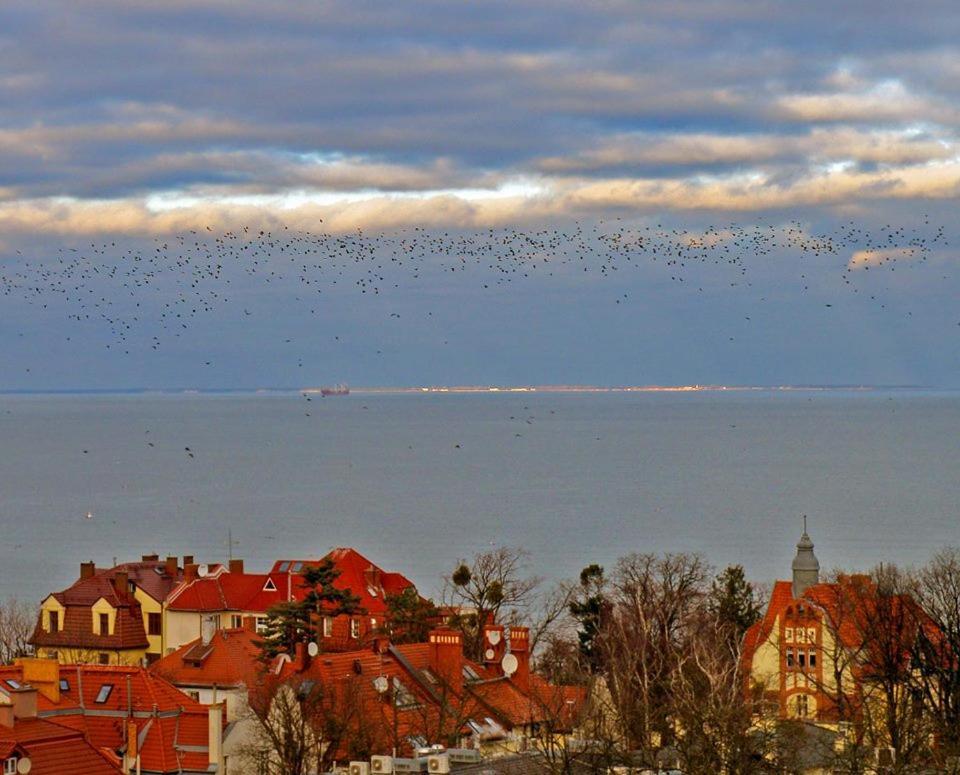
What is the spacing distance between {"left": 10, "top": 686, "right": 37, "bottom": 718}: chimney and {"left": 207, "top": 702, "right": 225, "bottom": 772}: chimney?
366cm

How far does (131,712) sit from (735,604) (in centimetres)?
2511

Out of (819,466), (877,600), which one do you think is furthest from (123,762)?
(819,466)

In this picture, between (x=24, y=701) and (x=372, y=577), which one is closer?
(x=24, y=701)

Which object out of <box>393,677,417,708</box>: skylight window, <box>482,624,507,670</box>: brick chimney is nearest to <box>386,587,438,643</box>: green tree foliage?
<box>482,624,507,670</box>: brick chimney

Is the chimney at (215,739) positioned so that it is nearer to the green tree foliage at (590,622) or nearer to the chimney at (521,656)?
the chimney at (521,656)

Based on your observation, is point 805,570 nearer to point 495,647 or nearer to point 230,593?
point 495,647

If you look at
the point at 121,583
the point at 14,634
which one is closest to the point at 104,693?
the point at 121,583

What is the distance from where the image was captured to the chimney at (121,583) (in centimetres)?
6000

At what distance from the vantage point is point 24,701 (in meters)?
34.2

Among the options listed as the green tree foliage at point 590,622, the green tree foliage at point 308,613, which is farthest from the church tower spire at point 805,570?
the green tree foliage at point 308,613

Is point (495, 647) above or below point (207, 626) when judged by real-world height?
below

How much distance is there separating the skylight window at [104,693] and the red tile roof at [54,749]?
3.48 m

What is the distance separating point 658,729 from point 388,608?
778 inches

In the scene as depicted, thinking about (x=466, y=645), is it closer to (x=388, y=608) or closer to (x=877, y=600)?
(x=388, y=608)
